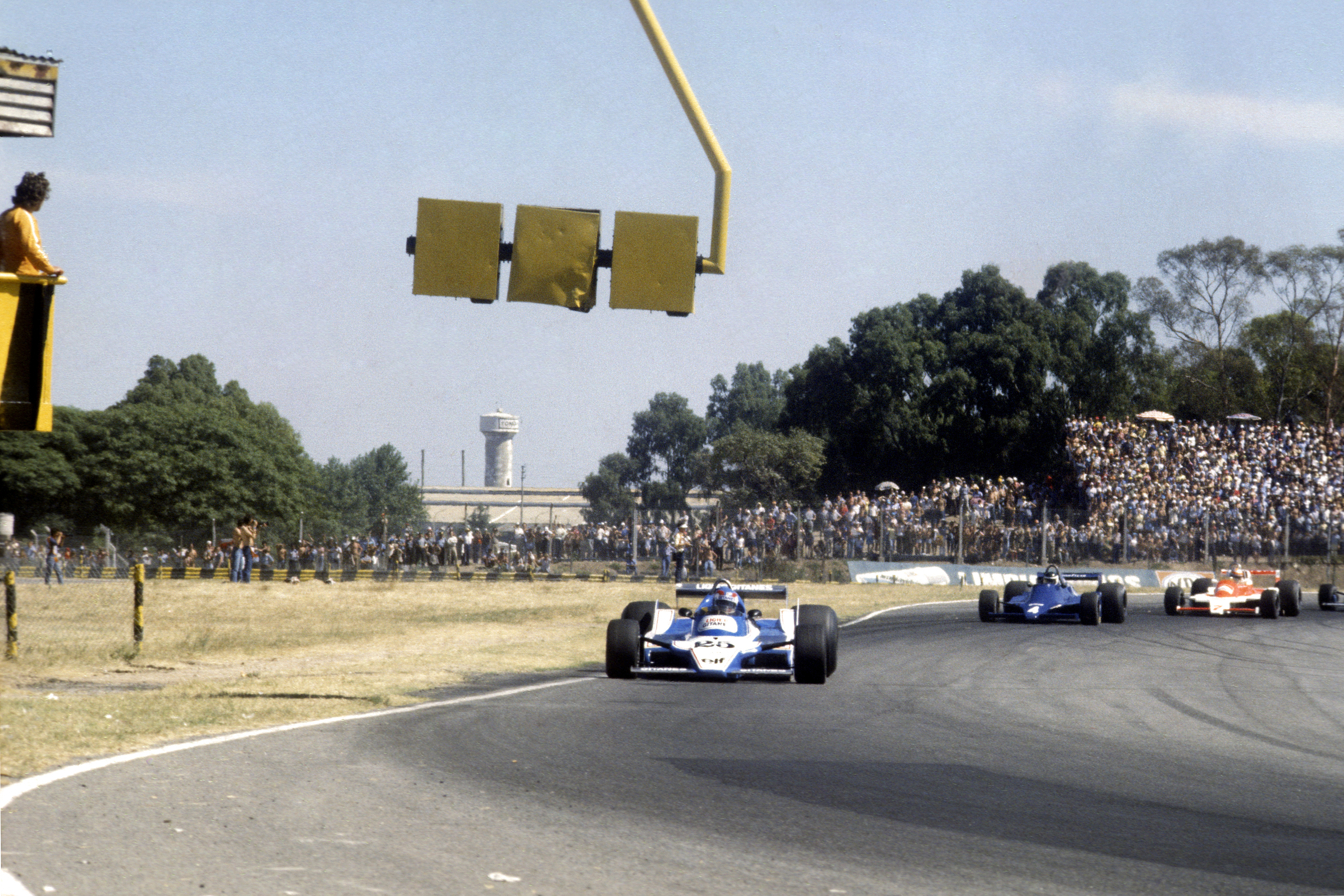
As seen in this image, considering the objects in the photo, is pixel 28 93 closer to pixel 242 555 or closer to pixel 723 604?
pixel 242 555

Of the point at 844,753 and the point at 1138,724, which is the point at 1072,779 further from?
the point at 1138,724

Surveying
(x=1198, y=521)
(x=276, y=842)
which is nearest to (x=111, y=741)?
(x=276, y=842)

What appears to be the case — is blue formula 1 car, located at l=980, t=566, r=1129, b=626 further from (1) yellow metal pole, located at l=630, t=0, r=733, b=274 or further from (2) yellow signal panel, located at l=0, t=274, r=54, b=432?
(2) yellow signal panel, located at l=0, t=274, r=54, b=432

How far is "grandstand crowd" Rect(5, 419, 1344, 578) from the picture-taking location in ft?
118

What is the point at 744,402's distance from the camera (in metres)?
112

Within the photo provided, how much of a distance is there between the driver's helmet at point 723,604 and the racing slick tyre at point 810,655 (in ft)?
3.75

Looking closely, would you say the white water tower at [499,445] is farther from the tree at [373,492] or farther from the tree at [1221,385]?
the tree at [1221,385]

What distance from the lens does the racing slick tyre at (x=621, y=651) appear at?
1309 centimetres

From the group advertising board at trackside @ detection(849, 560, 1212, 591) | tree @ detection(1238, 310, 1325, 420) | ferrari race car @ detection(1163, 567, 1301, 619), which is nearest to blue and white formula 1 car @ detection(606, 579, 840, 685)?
ferrari race car @ detection(1163, 567, 1301, 619)

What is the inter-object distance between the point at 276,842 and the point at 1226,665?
46.6 ft

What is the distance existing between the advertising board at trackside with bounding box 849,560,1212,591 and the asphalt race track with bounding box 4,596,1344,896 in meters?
23.2

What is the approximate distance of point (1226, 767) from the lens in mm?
9227

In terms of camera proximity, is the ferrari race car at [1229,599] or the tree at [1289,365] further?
the tree at [1289,365]

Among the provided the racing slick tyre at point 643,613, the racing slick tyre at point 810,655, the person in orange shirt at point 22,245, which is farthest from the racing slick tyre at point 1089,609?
the person in orange shirt at point 22,245
